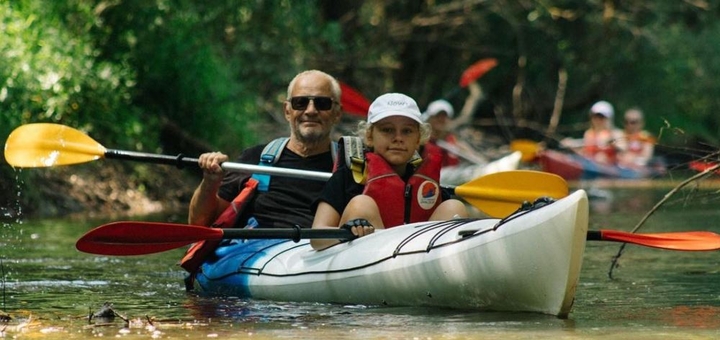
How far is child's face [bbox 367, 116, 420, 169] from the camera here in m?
5.66

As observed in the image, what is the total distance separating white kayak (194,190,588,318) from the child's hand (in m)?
0.04

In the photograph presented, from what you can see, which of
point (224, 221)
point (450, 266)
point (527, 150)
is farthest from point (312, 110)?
point (527, 150)

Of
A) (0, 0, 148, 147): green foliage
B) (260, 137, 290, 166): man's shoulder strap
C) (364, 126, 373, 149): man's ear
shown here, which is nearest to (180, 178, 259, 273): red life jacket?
(260, 137, 290, 166): man's shoulder strap

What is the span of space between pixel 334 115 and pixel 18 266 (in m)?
2.36

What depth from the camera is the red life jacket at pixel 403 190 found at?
561 centimetres

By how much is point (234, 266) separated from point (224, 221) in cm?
23

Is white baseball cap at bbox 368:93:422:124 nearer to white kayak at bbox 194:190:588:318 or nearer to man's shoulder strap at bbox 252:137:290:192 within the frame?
white kayak at bbox 194:190:588:318

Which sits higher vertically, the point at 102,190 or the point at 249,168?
the point at 102,190

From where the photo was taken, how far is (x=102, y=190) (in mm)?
12484

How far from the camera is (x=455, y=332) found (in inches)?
187

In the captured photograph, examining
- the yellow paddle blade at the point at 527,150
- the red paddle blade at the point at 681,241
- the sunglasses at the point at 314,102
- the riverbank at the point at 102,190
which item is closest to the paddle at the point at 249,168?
the sunglasses at the point at 314,102

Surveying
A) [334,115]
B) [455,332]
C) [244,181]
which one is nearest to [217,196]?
[244,181]

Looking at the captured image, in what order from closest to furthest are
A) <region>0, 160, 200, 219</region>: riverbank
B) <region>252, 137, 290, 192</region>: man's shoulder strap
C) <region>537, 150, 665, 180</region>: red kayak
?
<region>252, 137, 290, 192</region>: man's shoulder strap, <region>0, 160, 200, 219</region>: riverbank, <region>537, 150, 665, 180</region>: red kayak

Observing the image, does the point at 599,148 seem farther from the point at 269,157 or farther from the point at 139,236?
the point at 139,236
